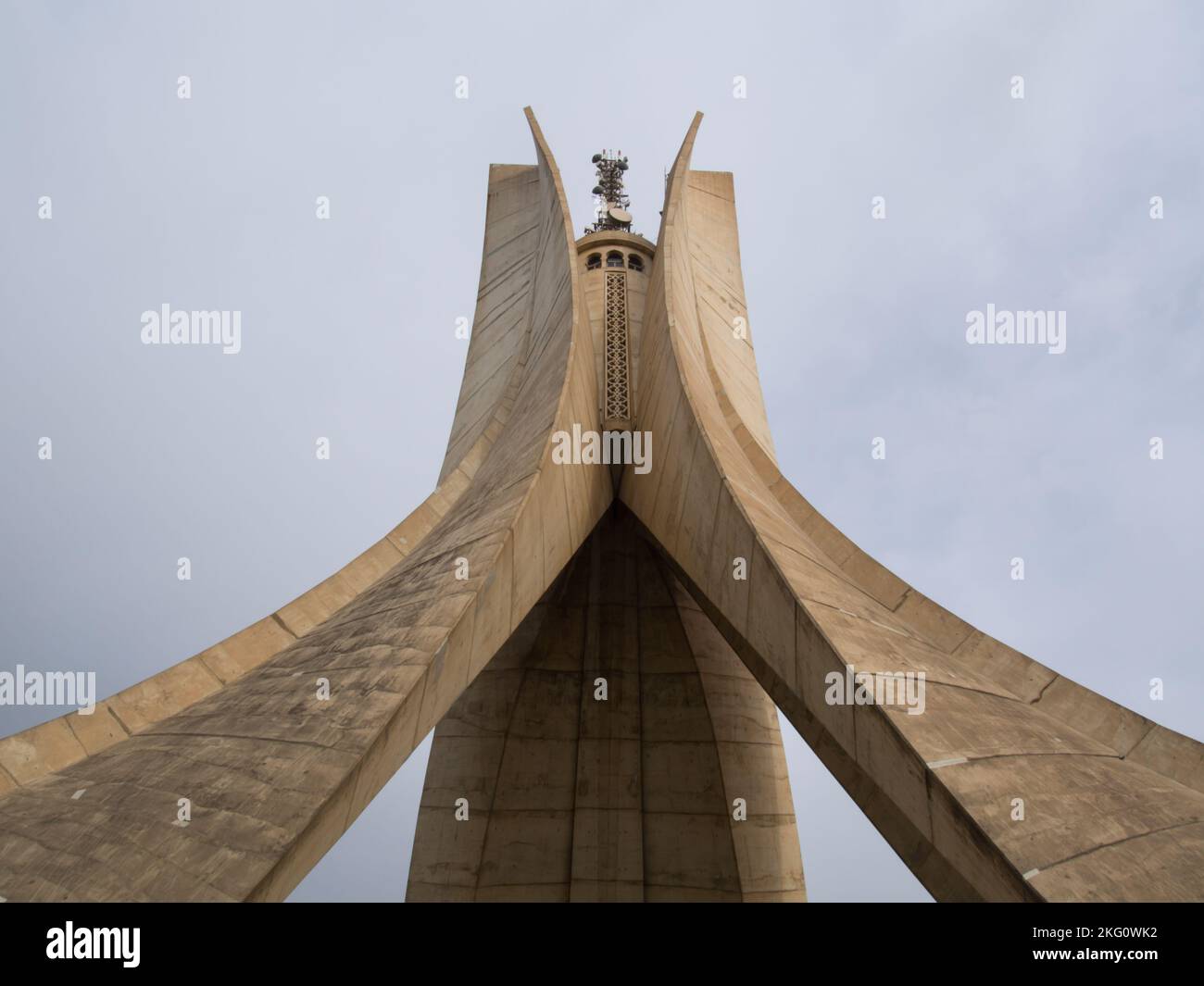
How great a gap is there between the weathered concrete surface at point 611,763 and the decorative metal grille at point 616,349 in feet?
3.52

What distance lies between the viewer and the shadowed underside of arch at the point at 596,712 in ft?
8.87

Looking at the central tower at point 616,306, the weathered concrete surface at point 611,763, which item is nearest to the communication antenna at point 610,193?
the central tower at point 616,306

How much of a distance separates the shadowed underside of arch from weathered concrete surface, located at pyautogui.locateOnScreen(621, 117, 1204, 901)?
16 millimetres

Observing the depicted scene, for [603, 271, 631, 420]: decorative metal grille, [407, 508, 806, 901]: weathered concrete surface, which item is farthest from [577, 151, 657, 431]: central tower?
[407, 508, 806, 901]: weathered concrete surface

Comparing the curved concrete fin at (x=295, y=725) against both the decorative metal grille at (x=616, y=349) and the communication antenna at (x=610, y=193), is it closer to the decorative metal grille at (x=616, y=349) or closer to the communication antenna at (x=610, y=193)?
the decorative metal grille at (x=616, y=349)

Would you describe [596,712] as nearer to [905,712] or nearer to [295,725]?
[295,725]

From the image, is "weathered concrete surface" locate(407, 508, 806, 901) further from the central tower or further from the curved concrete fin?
the curved concrete fin

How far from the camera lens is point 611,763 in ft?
27.1

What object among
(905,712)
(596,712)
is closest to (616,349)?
(596,712)

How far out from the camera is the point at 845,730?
3.53 m
